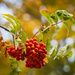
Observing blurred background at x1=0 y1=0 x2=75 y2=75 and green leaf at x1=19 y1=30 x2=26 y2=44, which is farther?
blurred background at x1=0 y1=0 x2=75 y2=75

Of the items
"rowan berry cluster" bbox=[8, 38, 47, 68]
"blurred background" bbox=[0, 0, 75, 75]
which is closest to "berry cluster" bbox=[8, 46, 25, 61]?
"rowan berry cluster" bbox=[8, 38, 47, 68]

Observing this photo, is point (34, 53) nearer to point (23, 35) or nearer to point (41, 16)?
point (23, 35)

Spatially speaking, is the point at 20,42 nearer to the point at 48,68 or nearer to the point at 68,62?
the point at 48,68

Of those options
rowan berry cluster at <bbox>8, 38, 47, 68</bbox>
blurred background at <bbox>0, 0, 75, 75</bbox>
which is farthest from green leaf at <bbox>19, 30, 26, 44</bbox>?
blurred background at <bbox>0, 0, 75, 75</bbox>

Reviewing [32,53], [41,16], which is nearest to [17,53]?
[32,53]

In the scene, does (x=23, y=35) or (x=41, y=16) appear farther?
(x=41, y=16)

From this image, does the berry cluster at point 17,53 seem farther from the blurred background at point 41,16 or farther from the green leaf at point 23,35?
the blurred background at point 41,16

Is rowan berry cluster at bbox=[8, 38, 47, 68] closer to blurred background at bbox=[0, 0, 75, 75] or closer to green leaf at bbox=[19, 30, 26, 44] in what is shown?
A: green leaf at bbox=[19, 30, 26, 44]

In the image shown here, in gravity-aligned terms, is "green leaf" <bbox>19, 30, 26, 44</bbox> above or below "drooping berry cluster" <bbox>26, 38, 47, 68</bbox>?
above

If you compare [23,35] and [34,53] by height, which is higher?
[23,35]

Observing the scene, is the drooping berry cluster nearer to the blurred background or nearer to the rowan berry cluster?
the rowan berry cluster

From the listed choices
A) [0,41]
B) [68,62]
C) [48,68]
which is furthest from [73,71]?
[0,41]

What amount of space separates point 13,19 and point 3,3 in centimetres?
338

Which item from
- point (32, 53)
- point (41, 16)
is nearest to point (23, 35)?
point (32, 53)
